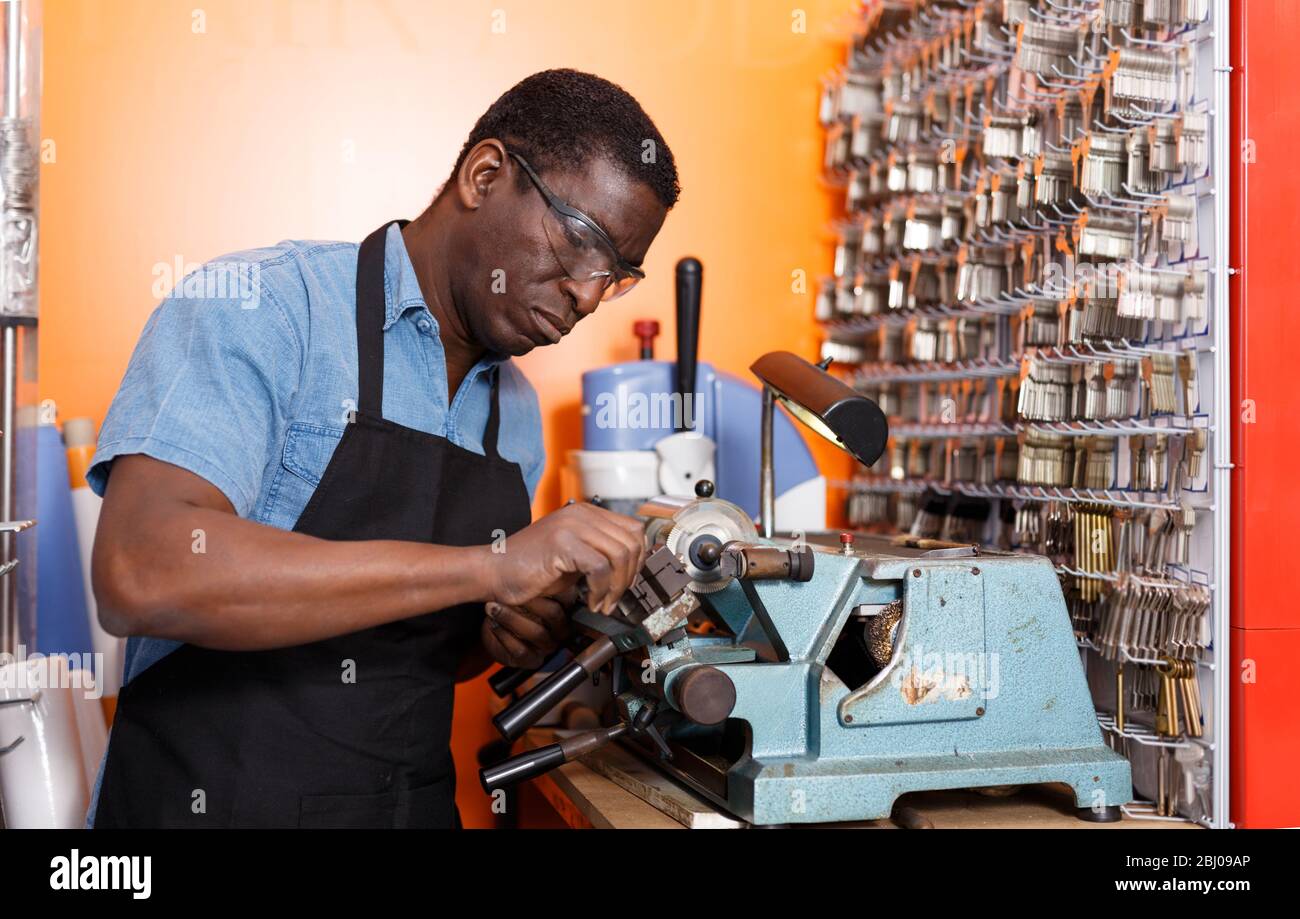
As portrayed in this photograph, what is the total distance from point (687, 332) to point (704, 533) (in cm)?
94

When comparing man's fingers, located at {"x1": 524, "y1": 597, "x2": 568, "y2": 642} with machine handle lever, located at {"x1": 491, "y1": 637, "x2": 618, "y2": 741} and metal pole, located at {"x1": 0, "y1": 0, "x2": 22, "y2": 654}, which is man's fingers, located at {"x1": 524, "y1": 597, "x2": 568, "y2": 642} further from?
metal pole, located at {"x1": 0, "y1": 0, "x2": 22, "y2": 654}

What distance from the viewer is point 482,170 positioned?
1534mm

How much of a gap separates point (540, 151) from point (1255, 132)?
41.0 inches

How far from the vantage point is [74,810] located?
1.89 metres

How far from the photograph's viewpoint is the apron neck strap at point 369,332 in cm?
151

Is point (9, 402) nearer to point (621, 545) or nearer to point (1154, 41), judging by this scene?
point (621, 545)

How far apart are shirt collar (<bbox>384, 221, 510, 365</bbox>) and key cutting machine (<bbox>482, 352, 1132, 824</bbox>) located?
0.45 m

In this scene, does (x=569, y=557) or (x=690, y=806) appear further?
(x=690, y=806)

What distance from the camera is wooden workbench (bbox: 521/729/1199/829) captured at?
155 cm

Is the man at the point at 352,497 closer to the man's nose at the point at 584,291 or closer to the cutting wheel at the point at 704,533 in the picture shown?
the man's nose at the point at 584,291

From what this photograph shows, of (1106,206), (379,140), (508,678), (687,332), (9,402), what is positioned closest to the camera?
(508,678)

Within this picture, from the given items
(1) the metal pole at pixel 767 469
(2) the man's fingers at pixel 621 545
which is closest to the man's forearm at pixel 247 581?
(2) the man's fingers at pixel 621 545

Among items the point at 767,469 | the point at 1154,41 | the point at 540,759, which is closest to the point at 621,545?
the point at 540,759
